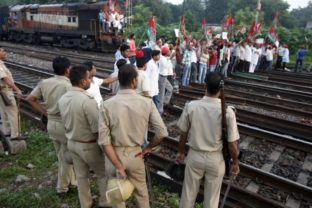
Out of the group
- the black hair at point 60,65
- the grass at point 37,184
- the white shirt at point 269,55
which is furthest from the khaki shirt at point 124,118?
the white shirt at point 269,55

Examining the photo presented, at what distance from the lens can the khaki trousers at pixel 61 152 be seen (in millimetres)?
4309

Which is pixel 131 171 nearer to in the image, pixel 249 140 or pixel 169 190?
pixel 169 190

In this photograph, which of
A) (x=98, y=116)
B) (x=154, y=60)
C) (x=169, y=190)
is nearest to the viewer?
(x=98, y=116)

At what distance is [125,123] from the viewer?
3289mm

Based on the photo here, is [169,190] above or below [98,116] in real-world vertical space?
below

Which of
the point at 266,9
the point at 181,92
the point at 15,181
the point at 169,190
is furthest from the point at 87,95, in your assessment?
the point at 266,9

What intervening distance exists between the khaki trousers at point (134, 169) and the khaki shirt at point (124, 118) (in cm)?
8

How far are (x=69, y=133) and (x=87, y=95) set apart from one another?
51 centimetres

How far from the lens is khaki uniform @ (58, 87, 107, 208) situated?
3643 millimetres

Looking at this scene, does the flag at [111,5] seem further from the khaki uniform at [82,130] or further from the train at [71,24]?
the khaki uniform at [82,130]

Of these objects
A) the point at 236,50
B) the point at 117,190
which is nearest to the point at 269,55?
the point at 236,50

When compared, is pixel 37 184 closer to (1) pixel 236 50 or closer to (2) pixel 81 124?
(2) pixel 81 124

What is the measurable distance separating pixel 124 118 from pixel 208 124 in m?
0.88

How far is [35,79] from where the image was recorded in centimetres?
1239
